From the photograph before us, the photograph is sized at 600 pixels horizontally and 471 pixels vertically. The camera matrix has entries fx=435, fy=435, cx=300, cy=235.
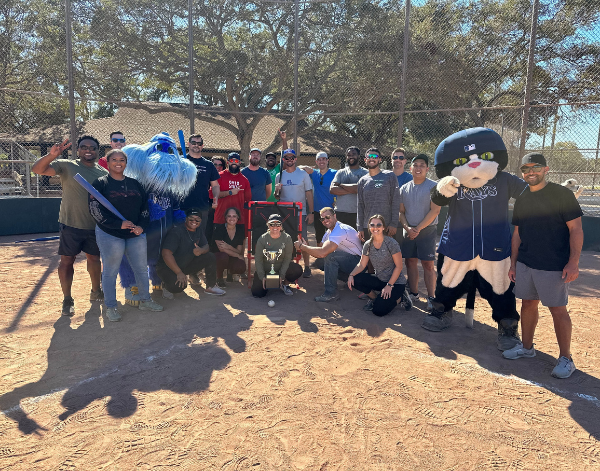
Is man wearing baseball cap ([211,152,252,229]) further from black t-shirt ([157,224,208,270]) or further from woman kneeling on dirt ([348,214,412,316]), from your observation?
woman kneeling on dirt ([348,214,412,316])

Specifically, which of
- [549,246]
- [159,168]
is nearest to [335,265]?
[159,168]

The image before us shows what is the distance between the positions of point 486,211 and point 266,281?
285 centimetres

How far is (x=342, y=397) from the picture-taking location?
3.27 meters

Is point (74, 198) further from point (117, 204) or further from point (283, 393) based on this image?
point (283, 393)

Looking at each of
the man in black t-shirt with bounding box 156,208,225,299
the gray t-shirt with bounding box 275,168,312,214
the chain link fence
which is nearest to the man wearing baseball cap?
the man in black t-shirt with bounding box 156,208,225,299

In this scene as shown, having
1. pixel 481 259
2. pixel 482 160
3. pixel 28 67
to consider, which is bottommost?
pixel 481 259

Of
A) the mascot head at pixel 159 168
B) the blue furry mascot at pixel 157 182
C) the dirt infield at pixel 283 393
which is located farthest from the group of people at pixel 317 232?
the dirt infield at pixel 283 393

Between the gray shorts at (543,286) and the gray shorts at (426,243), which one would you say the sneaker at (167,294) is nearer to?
the gray shorts at (426,243)

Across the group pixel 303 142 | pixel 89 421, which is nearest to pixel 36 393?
pixel 89 421

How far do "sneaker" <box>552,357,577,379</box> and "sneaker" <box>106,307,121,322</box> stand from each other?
4.29 m

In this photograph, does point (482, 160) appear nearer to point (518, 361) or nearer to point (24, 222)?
point (518, 361)

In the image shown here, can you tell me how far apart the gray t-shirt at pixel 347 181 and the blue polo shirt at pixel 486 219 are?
2.14m

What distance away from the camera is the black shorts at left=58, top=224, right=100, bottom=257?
4.92m

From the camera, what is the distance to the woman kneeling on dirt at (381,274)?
5082 millimetres
